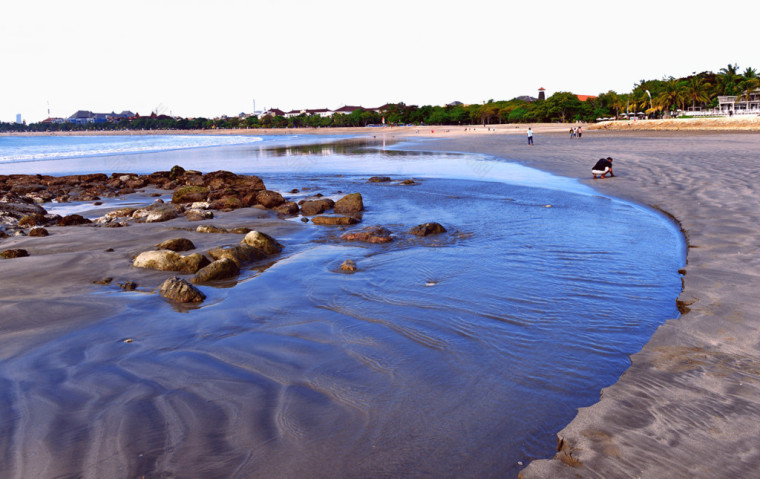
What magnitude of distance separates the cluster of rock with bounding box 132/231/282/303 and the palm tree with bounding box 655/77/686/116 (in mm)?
93004

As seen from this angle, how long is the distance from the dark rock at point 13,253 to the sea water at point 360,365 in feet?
13.3

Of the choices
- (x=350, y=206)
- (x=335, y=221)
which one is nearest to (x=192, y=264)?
(x=335, y=221)

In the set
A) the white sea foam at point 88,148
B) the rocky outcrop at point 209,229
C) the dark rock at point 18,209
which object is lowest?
the rocky outcrop at point 209,229

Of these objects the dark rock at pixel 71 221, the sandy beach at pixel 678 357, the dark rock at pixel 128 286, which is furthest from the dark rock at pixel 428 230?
the dark rock at pixel 71 221

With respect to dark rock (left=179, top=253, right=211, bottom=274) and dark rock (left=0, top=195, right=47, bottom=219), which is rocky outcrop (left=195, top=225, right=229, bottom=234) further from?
dark rock (left=0, top=195, right=47, bottom=219)

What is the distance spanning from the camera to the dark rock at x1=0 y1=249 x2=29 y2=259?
Result: 8.73 m

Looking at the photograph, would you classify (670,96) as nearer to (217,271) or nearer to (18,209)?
(18,209)

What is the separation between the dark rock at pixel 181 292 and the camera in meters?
6.69

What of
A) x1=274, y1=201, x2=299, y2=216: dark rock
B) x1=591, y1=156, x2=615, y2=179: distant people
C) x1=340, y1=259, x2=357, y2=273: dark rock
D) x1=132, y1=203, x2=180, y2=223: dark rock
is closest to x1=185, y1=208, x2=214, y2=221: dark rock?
x1=132, y1=203, x2=180, y2=223: dark rock

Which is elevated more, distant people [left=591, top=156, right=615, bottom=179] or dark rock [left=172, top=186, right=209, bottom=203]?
distant people [left=591, top=156, right=615, bottom=179]

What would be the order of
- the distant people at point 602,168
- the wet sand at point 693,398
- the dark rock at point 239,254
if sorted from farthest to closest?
the distant people at point 602,168 → the dark rock at point 239,254 → the wet sand at point 693,398

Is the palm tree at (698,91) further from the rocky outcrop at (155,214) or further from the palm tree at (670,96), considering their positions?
the rocky outcrop at (155,214)

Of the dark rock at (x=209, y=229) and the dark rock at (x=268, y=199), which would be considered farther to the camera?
the dark rock at (x=268, y=199)

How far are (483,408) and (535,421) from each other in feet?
1.36
